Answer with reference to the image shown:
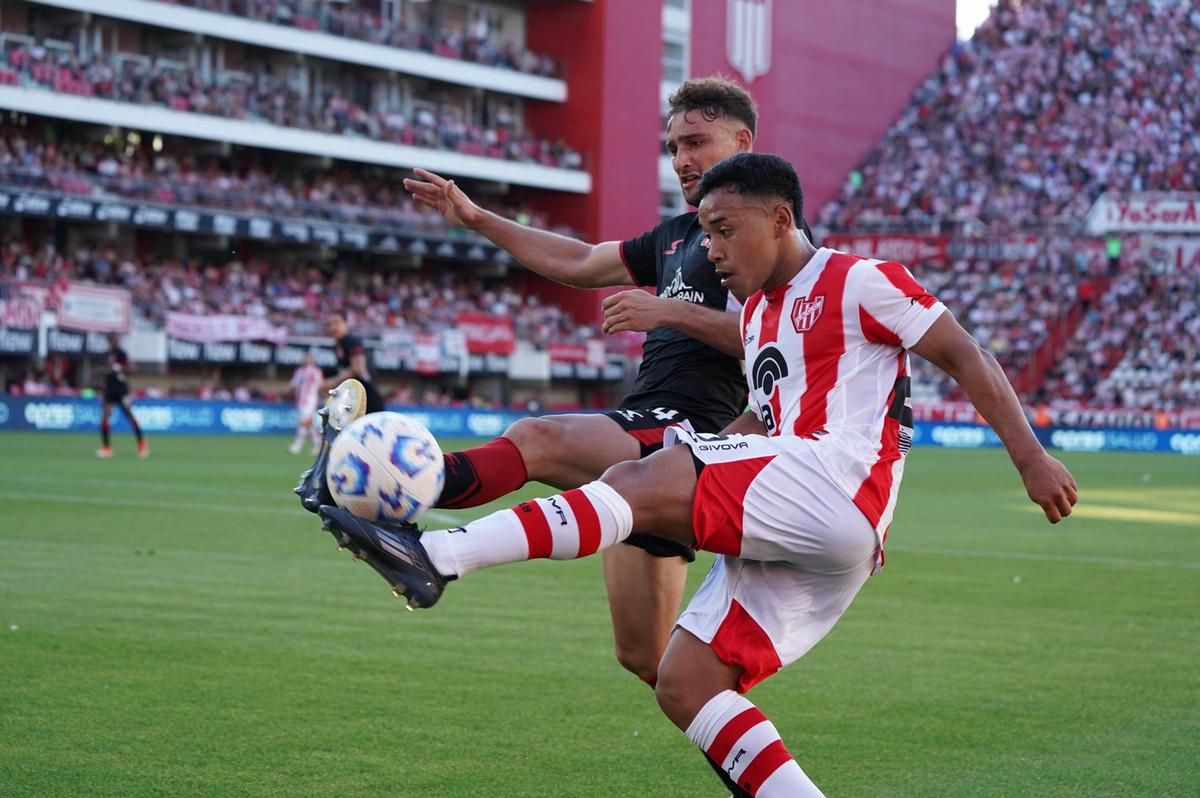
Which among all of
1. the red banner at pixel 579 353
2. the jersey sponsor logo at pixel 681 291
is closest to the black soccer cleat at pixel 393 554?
the jersey sponsor logo at pixel 681 291

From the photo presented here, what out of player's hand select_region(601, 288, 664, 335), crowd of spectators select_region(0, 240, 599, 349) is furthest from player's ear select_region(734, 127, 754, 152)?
crowd of spectators select_region(0, 240, 599, 349)

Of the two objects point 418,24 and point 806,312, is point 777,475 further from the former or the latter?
point 418,24

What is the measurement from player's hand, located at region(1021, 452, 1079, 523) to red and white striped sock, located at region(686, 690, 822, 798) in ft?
3.37

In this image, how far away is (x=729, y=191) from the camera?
4.57 metres

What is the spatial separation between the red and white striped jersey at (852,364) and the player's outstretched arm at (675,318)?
503 mm

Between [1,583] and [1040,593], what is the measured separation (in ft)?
25.4

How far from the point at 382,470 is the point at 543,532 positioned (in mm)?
453

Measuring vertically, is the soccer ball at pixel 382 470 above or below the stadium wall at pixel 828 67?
below

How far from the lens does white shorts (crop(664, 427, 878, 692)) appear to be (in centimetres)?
423

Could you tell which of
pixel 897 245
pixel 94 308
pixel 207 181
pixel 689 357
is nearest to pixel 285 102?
pixel 207 181

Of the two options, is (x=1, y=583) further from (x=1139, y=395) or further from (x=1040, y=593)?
(x=1139, y=395)

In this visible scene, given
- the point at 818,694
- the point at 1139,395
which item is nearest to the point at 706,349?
the point at 818,694

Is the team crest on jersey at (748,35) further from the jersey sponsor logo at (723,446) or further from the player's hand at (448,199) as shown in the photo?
the jersey sponsor logo at (723,446)

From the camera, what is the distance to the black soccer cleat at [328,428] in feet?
13.6
